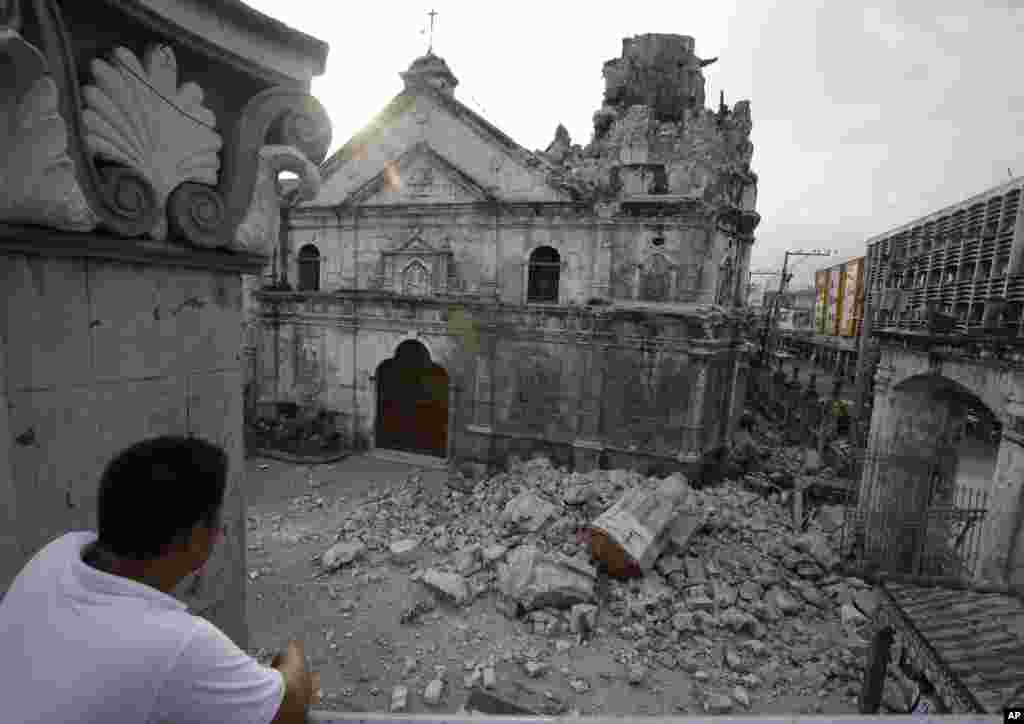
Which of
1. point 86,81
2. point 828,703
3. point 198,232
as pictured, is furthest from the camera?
point 828,703

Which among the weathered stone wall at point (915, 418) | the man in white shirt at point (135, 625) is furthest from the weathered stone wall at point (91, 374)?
the weathered stone wall at point (915, 418)

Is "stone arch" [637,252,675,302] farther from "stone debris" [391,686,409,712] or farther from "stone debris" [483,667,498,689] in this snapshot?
"stone debris" [391,686,409,712]

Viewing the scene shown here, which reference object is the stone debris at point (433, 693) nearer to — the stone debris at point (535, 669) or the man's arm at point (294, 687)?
the stone debris at point (535, 669)

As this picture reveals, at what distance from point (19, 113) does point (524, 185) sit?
12467mm

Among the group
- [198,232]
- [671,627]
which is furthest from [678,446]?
[198,232]

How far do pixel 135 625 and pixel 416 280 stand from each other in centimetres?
1383

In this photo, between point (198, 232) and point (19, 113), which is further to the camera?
Answer: point (198, 232)

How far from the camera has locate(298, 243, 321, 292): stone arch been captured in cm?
1603

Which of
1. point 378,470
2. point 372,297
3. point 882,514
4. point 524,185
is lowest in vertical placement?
point 378,470

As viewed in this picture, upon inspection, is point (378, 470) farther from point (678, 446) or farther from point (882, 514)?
point (882, 514)

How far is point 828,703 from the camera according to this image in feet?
20.3

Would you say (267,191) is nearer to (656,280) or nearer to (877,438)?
(877,438)

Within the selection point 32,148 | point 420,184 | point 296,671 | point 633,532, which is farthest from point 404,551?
point 420,184

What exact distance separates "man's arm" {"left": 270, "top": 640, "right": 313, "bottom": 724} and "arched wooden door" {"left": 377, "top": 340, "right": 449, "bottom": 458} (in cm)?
1295
